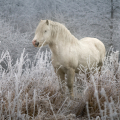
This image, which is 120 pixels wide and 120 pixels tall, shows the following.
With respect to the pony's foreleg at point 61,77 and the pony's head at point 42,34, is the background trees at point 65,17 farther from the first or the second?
the pony's head at point 42,34

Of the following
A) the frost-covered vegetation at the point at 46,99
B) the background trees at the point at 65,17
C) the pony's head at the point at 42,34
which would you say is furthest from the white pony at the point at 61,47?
the background trees at the point at 65,17

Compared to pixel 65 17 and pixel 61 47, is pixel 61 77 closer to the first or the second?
pixel 61 47

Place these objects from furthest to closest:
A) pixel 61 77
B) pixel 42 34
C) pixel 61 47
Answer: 1. pixel 61 77
2. pixel 61 47
3. pixel 42 34

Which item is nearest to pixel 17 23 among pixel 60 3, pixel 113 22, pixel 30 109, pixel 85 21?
pixel 60 3

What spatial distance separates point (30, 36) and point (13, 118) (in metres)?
4.02

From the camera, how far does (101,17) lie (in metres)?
4.96

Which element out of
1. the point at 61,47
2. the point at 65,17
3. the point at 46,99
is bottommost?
the point at 46,99

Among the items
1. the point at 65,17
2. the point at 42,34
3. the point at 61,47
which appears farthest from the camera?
the point at 65,17

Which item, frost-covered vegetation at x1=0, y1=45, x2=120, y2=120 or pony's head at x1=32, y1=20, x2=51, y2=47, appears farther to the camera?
pony's head at x1=32, y1=20, x2=51, y2=47

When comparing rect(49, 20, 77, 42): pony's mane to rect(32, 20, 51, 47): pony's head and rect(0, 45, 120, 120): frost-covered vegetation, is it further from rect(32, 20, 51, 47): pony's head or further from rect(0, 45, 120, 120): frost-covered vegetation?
rect(0, 45, 120, 120): frost-covered vegetation

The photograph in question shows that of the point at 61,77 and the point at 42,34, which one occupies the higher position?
the point at 42,34

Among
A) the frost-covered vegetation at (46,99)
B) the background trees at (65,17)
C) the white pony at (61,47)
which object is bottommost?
the frost-covered vegetation at (46,99)

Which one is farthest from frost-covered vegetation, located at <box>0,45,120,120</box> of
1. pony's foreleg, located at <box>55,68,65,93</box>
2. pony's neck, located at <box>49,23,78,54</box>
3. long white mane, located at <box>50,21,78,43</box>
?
long white mane, located at <box>50,21,78,43</box>

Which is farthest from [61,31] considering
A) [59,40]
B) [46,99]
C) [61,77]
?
[46,99]
